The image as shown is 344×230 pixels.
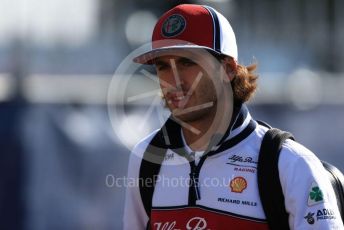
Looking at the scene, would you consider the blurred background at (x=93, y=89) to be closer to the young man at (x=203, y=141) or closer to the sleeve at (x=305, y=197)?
the young man at (x=203, y=141)

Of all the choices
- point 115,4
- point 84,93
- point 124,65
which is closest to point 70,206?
point 84,93

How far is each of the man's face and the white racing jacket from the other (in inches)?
6.1

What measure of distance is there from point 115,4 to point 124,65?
554 mm

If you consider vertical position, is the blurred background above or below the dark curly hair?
below

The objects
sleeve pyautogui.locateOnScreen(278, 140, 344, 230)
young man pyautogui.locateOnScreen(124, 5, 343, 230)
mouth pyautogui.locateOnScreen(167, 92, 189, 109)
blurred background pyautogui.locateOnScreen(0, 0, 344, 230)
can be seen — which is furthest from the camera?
blurred background pyautogui.locateOnScreen(0, 0, 344, 230)

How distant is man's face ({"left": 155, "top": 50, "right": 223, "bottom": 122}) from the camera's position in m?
3.04

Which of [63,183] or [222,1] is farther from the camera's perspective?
[222,1]

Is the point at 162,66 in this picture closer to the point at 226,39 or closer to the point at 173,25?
the point at 173,25

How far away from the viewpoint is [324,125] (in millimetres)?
5836

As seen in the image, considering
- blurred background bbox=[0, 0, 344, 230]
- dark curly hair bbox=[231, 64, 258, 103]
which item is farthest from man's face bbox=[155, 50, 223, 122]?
blurred background bbox=[0, 0, 344, 230]

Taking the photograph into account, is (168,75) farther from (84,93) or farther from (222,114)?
(84,93)

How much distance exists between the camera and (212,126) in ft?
10.2

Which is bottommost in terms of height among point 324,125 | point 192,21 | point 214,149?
point 324,125

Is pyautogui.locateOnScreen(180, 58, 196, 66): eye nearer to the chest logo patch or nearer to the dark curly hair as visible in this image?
the dark curly hair
